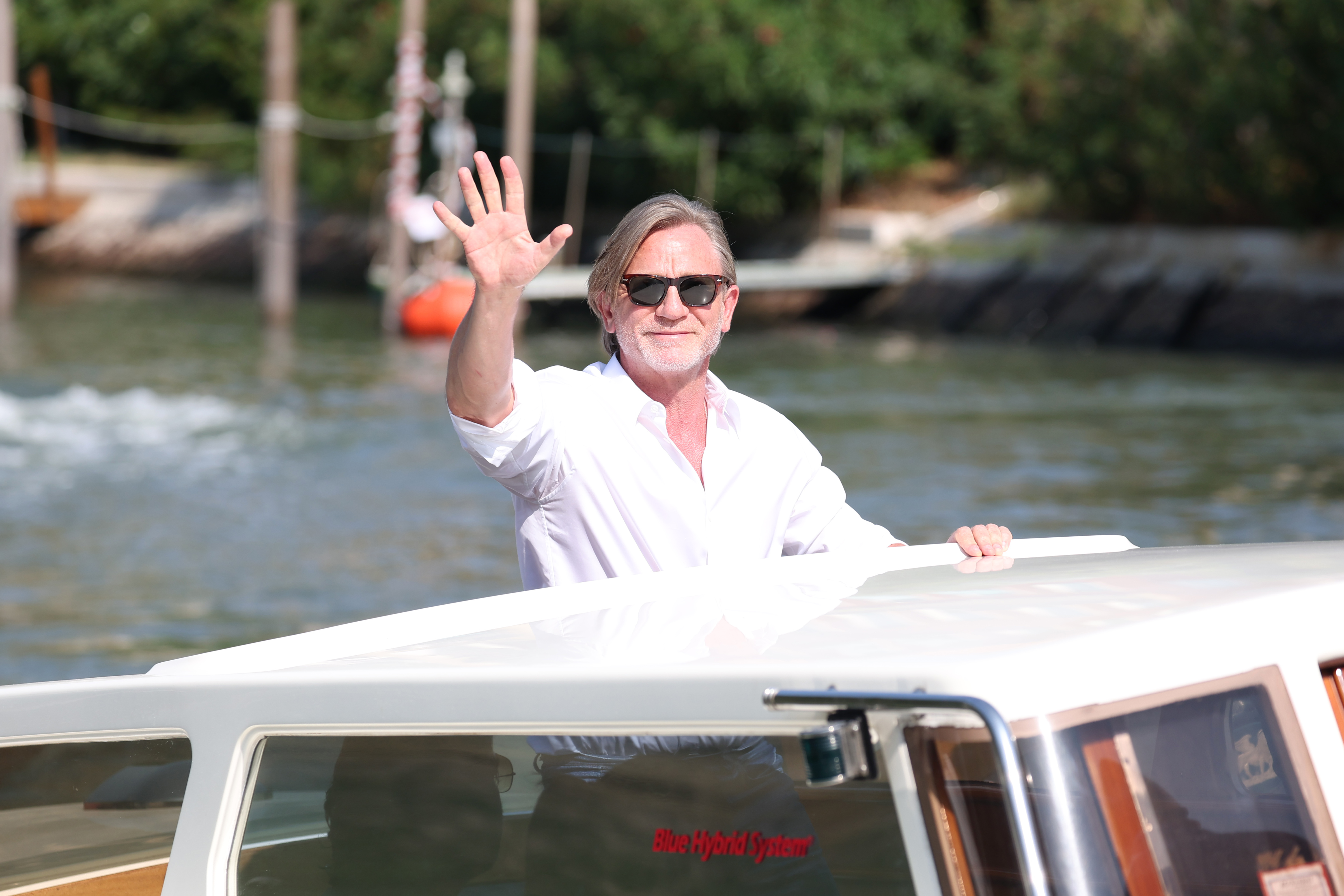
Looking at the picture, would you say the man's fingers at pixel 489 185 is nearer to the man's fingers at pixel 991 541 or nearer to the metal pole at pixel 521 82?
the man's fingers at pixel 991 541

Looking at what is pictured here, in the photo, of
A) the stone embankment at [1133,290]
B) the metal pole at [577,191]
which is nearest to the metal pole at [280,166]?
the metal pole at [577,191]

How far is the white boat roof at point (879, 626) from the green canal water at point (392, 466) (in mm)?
5045

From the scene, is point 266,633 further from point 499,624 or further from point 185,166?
point 185,166

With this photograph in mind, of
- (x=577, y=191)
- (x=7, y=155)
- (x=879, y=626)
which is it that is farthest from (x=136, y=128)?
(x=879, y=626)

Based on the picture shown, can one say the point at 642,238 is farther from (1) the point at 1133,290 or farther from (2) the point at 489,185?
(1) the point at 1133,290

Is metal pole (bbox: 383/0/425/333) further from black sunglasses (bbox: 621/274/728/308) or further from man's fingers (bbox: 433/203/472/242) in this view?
man's fingers (bbox: 433/203/472/242)

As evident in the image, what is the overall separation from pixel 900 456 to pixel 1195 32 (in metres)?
13.4

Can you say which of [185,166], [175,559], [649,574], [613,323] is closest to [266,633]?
[175,559]

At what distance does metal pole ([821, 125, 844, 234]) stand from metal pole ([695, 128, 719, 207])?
1839 millimetres

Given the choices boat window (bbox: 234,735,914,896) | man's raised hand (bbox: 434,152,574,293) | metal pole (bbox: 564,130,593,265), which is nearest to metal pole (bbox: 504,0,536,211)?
metal pole (bbox: 564,130,593,265)

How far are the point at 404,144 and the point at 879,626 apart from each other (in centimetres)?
2246

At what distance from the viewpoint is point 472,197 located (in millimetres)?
2693

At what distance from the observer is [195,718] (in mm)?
2012

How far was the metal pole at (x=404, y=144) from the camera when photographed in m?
23.3
